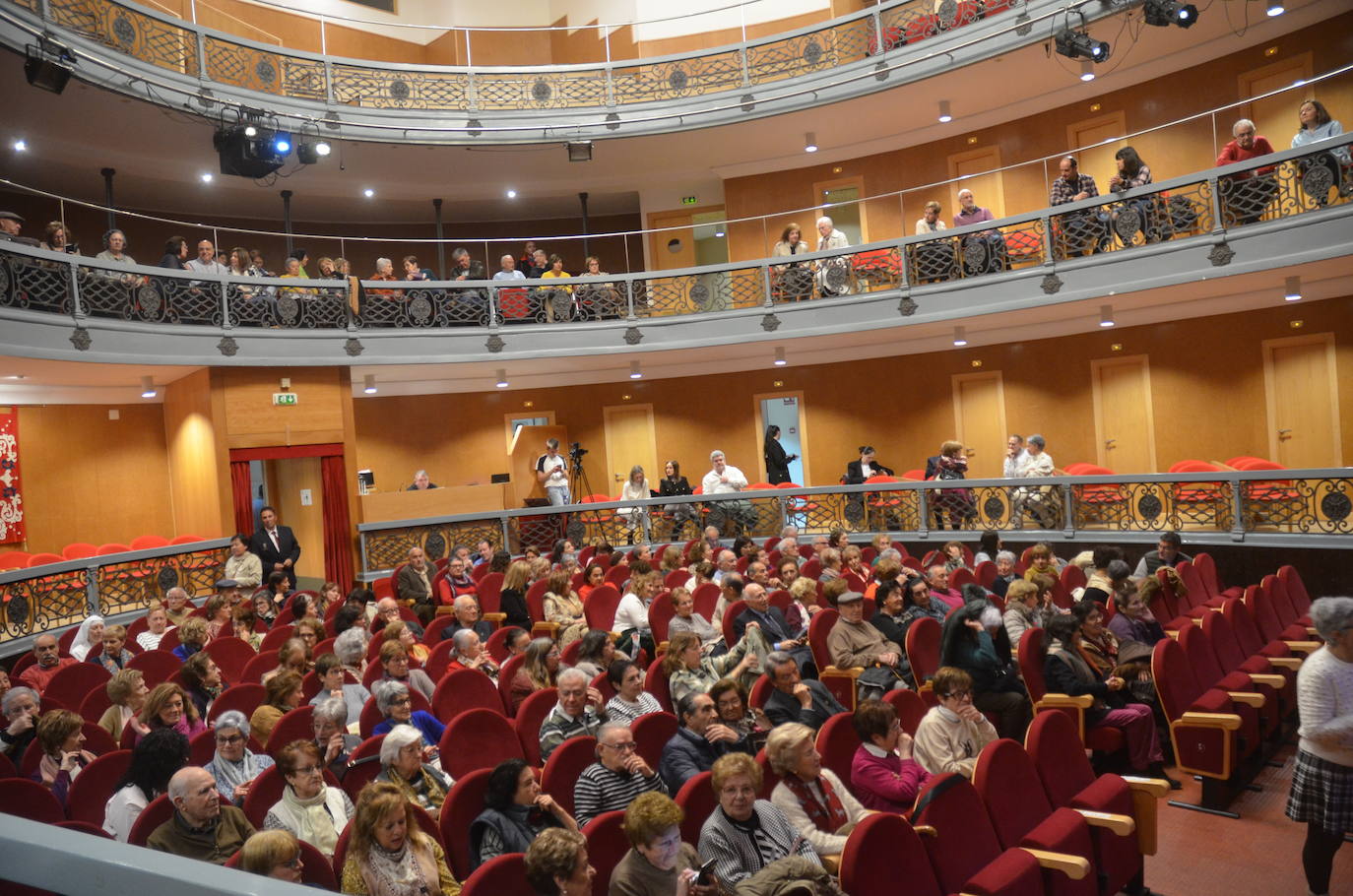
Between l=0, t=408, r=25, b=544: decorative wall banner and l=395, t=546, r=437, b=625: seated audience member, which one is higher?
l=0, t=408, r=25, b=544: decorative wall banner

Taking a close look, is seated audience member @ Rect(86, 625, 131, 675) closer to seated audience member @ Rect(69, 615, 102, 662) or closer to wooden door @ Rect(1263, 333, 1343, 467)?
seated audience member @ Rect(69, 615, 102, 662)

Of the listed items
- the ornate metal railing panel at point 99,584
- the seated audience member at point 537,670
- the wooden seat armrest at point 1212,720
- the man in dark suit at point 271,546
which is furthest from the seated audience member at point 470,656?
the man in dark suit at point 271,546

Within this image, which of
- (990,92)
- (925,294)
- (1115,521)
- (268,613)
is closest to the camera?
(268,613)

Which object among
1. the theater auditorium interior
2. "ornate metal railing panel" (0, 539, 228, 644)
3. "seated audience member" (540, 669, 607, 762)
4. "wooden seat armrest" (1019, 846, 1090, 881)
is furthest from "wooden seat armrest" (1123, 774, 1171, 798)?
"ornate metal railing panel" (0, 539, 228, 644)

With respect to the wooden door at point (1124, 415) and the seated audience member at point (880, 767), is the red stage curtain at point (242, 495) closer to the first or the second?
the seated audience member at point (880, 767)

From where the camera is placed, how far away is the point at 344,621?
24.3ft

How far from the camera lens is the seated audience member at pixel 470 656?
253 inches

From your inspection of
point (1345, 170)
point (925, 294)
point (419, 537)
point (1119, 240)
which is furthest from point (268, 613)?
point (1345, 170)

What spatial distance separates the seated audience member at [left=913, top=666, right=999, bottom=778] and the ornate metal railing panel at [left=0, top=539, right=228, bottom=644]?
7780 mm

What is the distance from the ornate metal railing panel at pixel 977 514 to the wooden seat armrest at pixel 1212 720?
4.64 metres

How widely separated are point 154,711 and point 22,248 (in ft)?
21.0

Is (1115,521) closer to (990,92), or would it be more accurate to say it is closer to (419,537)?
(990,92)

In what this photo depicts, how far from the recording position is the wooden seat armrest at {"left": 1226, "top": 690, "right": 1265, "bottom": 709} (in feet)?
18.3

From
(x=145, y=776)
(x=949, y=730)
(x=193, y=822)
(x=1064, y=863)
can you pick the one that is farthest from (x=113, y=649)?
(x=1064, y=863)
